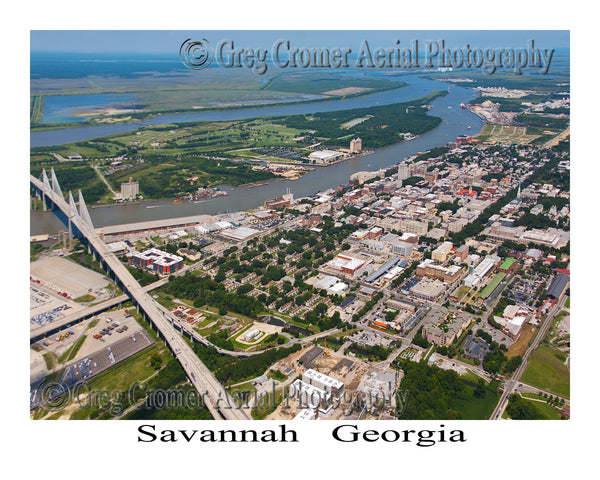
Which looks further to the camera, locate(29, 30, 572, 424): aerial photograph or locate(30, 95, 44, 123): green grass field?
locate(30, 95, 44, 123): green grass field

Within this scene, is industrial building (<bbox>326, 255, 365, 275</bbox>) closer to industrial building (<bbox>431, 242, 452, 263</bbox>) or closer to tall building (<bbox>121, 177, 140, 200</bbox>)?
industrial building (<bbox>431, 242, 452, 263</bbox>)

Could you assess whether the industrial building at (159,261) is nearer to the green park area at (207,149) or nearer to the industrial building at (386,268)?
the industrial building at (386,268)

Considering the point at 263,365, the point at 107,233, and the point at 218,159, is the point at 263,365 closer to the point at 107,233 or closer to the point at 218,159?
the point at 107,233

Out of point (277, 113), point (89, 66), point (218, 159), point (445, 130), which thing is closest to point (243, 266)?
point (218, 159)

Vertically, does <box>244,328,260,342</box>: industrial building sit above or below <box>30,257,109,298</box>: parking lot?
below

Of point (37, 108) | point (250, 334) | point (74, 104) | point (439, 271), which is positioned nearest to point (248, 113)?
point (74, 104)

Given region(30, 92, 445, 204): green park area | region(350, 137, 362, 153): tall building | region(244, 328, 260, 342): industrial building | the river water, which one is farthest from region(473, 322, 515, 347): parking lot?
region(350, 137, 362, 153): tall building

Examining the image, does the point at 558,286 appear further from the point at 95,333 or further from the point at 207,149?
the point at 207,149
